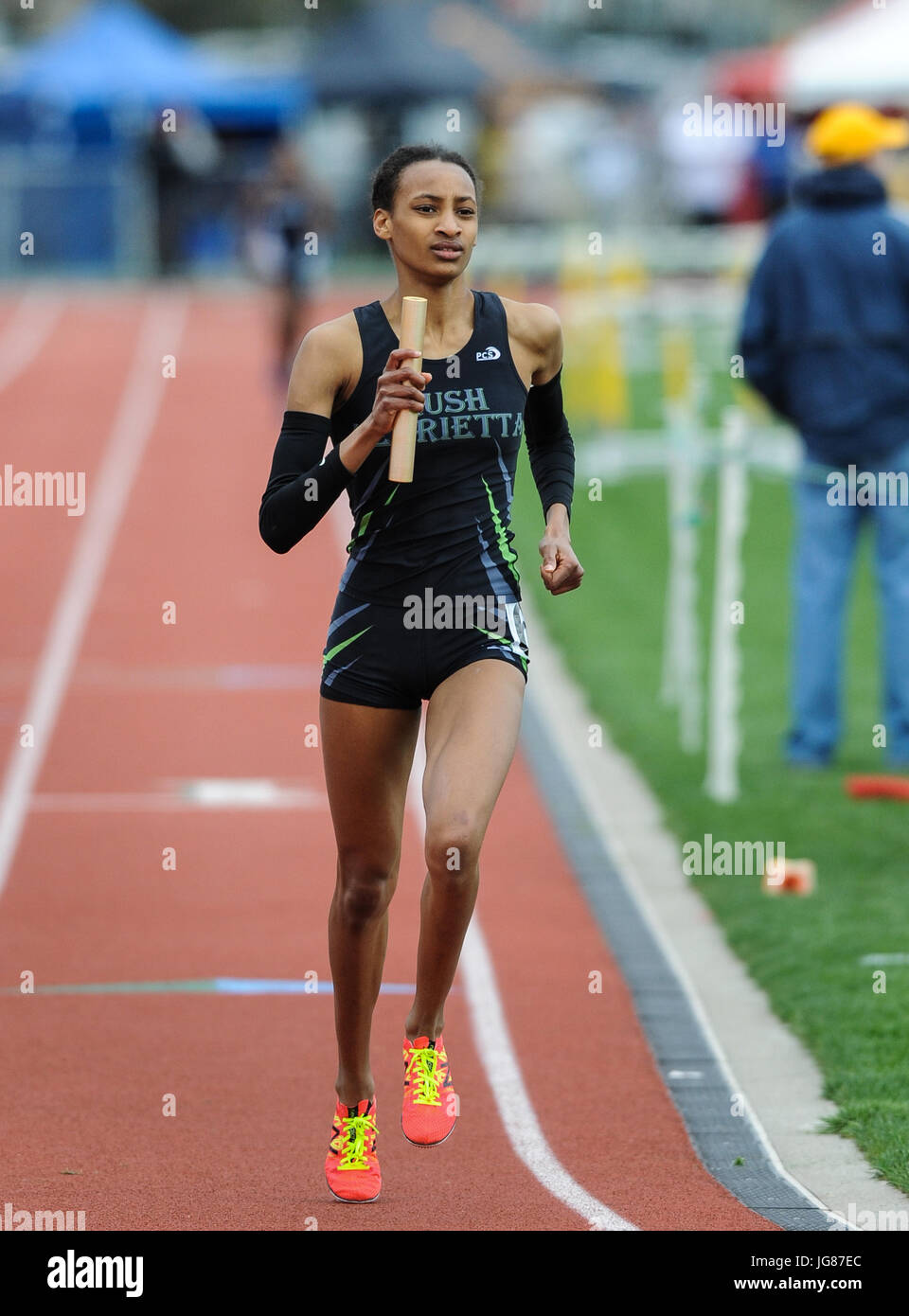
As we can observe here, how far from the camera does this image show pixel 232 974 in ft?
24.9

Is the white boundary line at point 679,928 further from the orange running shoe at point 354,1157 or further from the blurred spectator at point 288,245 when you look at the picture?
the blurred spectator at point 288,245

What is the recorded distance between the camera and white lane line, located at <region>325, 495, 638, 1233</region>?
5301 mm

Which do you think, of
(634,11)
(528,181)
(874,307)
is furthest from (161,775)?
(634,11)

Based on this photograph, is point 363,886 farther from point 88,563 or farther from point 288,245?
point 288,245

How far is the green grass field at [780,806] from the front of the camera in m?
6.62

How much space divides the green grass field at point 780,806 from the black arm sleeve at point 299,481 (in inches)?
82.0

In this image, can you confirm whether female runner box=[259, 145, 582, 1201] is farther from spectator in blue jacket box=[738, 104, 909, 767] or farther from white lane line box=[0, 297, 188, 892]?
spectator in blue jacket box=[738, 104, 909, 767]

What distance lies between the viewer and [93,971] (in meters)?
7.62

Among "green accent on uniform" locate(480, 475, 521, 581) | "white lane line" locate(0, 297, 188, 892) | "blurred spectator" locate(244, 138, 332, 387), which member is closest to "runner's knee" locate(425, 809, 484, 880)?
"green accent on uniform" locate(480, 475, 521, 581)

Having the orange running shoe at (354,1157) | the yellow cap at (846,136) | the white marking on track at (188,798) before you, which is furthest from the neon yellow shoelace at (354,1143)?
the yellow cap at (846,136)

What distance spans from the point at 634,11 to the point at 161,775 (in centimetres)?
5959

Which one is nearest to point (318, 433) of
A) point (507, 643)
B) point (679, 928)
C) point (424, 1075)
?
point (507, 643)

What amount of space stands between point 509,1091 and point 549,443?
1.93m
